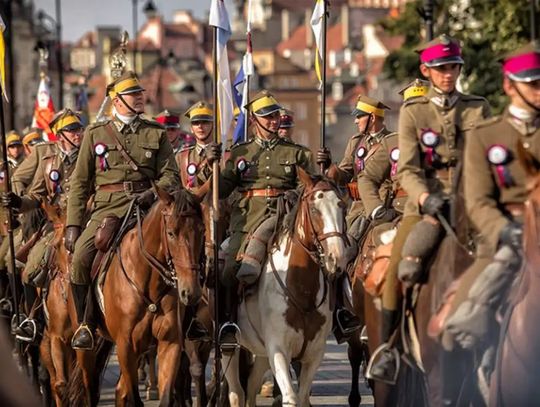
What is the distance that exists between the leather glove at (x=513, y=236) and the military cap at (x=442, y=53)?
186 cm

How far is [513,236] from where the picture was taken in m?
9.77

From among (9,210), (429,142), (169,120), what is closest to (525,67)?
(429,142)

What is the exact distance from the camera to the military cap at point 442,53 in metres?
11.3

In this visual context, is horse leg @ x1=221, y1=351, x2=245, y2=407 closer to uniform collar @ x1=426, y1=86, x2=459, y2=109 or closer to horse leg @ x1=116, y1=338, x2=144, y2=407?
horse leg @ x1=116, y1=338, x2=144, y2=407

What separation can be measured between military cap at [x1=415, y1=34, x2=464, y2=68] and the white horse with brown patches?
229 centimetres

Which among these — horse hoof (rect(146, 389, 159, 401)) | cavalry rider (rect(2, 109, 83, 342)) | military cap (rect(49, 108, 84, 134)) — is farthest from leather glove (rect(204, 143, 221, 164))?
horse hoof (rect(146, 389, 159, 401))

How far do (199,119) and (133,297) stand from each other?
5.61 meters

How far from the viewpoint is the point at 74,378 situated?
15492 millimetres

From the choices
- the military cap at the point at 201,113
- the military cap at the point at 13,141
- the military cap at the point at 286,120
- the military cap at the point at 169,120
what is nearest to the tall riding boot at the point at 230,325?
the military cap at the point at 201,113

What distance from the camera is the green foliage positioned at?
47.8 m

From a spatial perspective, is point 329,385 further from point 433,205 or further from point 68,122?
point 433,205

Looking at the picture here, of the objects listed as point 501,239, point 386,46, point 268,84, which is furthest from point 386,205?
point 268,84

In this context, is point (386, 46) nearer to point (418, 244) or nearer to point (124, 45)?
point (124, 45)

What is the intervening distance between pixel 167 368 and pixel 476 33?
41.3 m
